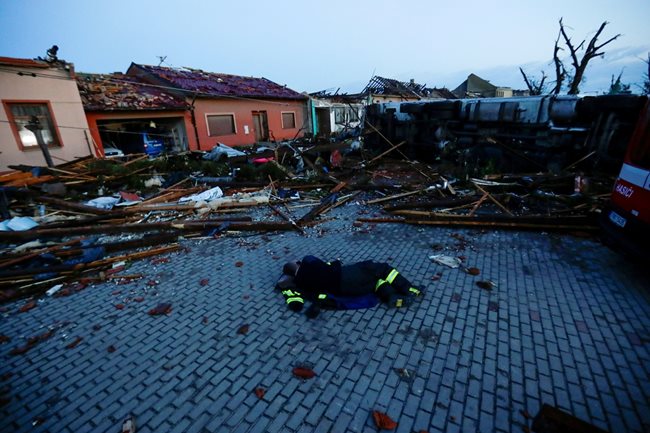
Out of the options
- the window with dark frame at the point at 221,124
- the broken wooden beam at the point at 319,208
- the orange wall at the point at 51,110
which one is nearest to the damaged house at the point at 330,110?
the window with dark frame at the point at 221,124

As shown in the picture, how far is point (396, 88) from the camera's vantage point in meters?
31.1

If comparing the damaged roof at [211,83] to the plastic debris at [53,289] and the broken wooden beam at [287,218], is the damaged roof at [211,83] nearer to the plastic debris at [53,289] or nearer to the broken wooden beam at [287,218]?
the broken wooden beam at [287,218]

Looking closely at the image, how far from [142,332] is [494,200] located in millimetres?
7988

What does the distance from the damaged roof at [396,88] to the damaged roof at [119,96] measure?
768 inches

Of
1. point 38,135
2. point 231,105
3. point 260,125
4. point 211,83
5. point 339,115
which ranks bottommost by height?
point 260,125

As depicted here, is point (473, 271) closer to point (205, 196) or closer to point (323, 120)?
point (205, 196)

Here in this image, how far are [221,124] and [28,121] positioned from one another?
402 inches

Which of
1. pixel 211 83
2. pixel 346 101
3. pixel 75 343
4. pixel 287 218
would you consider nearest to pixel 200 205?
pixel 287 218

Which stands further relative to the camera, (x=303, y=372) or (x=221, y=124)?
(x=221, y=124)

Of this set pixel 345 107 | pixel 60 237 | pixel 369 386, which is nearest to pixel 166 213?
pixel 60 237

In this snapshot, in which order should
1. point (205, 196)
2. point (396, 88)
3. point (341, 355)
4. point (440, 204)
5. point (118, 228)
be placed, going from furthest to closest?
point (396, 88), point (205, 196), point (440, 204), point (118, 228), point (341, 355)

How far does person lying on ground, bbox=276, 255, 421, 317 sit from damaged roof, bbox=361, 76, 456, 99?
28.2 m

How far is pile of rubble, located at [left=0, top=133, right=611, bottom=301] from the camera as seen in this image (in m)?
5.69

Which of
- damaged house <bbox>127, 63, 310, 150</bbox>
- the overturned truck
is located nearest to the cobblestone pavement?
the overturned truck
